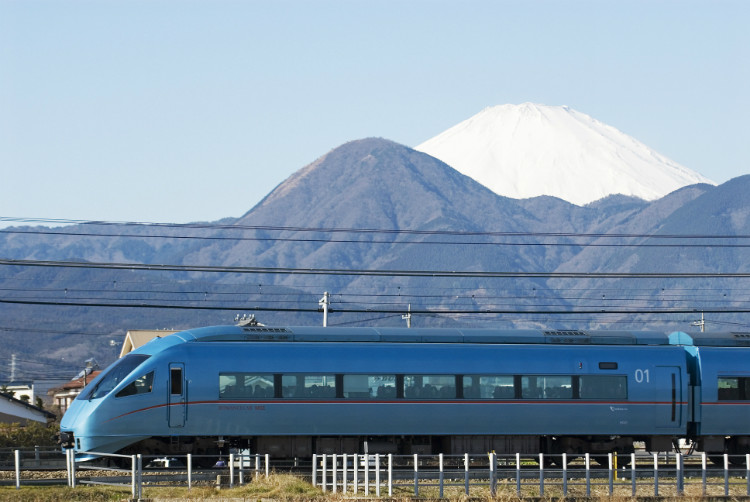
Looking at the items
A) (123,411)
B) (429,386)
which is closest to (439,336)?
(429,386)

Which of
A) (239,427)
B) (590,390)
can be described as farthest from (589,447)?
(239,427)

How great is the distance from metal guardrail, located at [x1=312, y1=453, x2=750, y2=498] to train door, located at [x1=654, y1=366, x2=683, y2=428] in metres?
1.33

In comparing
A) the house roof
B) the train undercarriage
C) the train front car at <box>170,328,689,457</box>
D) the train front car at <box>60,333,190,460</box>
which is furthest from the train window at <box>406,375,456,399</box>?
the house roof

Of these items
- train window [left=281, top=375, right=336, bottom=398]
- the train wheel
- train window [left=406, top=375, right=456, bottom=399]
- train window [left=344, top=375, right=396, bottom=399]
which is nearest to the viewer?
train window [left=281, top=375, right=336, bottom=398]

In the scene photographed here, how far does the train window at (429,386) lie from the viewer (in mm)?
37344

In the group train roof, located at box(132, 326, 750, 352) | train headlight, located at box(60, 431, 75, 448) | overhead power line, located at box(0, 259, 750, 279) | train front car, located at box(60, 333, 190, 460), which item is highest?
overhead power line, located at box(0, 259, 750, 279)

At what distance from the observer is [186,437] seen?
119 feet

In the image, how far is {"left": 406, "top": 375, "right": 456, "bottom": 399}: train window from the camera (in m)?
37.3

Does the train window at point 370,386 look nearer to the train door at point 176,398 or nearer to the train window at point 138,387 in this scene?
the train door at point 176,398

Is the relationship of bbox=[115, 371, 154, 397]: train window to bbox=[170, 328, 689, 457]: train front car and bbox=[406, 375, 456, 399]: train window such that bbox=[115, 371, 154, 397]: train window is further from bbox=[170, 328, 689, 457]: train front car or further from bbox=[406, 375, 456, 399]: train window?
bbox=[406, 375, 456, 399]: train window

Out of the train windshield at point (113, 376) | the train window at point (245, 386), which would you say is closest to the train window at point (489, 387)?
the train window at point (245, 386)

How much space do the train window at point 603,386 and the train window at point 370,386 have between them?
591 centimetres

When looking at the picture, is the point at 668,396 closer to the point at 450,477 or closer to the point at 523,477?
the point at 523,477

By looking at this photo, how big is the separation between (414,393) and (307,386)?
10.6ft
